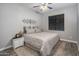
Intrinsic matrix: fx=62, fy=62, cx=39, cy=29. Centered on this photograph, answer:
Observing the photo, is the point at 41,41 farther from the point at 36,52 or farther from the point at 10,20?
the point at 10,20

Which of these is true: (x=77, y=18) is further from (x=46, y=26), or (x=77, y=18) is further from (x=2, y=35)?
(x=2, y=35)

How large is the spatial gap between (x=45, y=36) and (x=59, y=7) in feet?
1.99

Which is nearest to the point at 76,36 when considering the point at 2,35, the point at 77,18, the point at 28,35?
the point at 77,18

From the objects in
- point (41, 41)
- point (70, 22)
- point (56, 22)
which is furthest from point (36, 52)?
point (70, 22)

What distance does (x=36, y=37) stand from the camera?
121 cm

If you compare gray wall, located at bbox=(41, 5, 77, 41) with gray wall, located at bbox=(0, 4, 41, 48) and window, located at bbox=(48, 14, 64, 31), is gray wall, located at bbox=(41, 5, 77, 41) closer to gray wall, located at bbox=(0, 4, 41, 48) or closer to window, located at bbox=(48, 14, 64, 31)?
window, located at bbox=(48, 14, 64, 31)

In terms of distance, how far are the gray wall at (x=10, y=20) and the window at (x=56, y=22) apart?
1.54 feet

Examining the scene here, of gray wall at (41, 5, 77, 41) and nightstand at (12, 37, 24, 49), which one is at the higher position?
gray wall at (41, 5, 77, 41)

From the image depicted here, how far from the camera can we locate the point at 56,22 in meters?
1.17

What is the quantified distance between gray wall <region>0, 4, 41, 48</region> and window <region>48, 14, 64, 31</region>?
47 centimetres

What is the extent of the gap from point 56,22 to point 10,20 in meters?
0.83

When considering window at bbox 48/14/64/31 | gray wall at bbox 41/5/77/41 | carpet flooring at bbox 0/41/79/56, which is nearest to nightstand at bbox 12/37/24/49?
carpet flooring at bbox 0/41/79/56

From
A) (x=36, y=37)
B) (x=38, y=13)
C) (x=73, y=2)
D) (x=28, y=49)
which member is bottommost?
(x=28, y=49)

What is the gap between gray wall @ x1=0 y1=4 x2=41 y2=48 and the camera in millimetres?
1052
